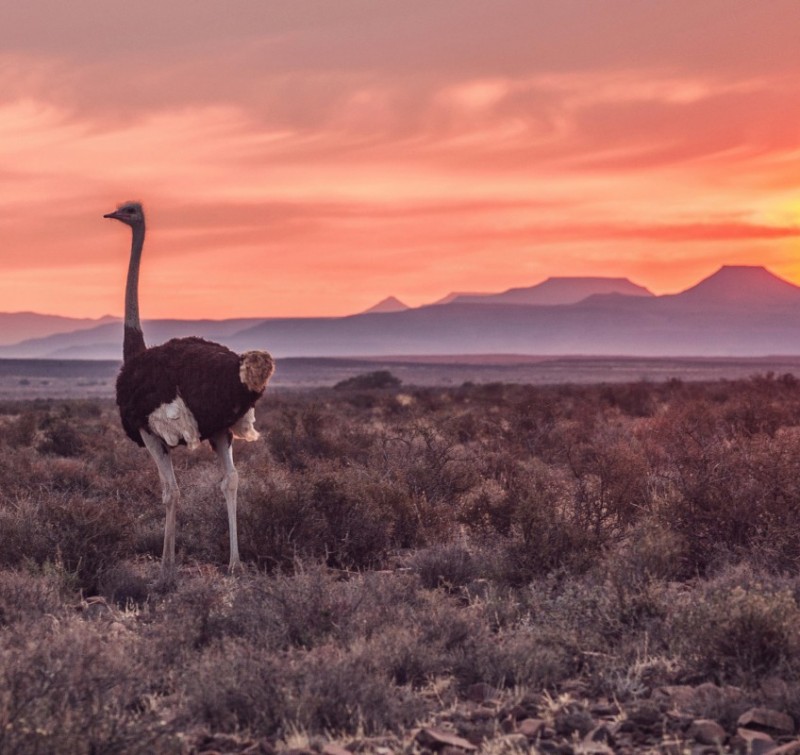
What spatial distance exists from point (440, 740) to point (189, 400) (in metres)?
5.07

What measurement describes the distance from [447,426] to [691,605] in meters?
15.5

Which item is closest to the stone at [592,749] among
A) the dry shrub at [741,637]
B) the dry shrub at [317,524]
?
the dry shrub at [741,637]

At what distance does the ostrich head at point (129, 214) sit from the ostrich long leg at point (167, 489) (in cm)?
287

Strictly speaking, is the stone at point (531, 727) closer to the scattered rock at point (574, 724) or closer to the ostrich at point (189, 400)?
the scattered rock at point (574, 724)

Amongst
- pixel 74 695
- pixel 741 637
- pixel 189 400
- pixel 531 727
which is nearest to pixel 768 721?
pixel 741 637

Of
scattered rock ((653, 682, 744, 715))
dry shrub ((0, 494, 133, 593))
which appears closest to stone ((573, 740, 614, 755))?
scattered rock ((653, 682, 744, 715))

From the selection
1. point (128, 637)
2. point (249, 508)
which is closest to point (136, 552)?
point (249, 508)

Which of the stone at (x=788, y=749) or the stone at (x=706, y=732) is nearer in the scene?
the stone at (x=788, y=749)

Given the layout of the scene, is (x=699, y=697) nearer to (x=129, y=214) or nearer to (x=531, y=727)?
(x=531, y=727)

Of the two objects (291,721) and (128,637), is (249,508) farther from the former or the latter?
(291,721)

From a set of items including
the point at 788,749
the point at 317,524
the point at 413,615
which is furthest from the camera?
the point at 317,524

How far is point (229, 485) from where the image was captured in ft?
35.0

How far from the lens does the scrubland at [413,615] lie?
6.23 metres

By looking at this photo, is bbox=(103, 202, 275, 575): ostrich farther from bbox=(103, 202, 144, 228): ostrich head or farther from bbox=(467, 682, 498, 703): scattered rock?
bbox=(467, 682, 498, 703): scattered rock
